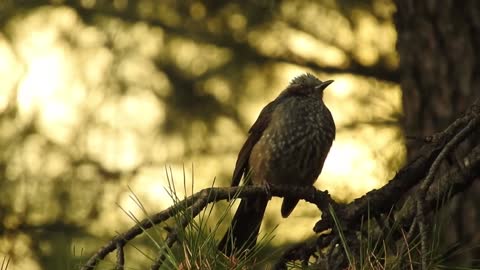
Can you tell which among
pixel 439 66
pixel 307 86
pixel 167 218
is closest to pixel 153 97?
pixel 307 86

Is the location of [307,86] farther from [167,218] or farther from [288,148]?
[167,218]

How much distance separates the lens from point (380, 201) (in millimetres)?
3312

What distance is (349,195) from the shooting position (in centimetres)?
564

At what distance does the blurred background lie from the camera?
5.72 m

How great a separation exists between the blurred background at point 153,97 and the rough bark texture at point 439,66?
0.60 metres

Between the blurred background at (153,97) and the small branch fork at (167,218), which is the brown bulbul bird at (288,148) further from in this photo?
the small branch fork at (167,218)

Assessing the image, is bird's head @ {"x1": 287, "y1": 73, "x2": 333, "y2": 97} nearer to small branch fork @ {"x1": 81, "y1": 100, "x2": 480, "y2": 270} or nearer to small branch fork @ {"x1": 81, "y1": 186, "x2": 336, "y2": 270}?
small branch fork @ {"x1": 81, "y1": 100, "x2": 480, "y2": 270}

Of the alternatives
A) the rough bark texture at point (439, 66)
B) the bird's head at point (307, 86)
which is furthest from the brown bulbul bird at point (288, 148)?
the rough bark texture at point (439, 66)

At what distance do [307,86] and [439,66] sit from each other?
1.98 feet

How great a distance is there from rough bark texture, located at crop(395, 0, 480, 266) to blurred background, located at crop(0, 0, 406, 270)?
0.60m

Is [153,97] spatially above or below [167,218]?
above

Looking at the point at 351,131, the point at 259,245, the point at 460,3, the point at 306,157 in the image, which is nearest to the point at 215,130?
the point at 351,131

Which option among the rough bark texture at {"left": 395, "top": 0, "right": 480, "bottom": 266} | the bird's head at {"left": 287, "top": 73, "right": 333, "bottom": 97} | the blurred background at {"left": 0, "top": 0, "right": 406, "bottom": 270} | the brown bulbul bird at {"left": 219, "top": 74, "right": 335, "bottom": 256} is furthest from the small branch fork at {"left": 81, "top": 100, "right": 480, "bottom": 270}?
the blurred background at {"left": 0, "top": 0, "right": 406, "bottom": 270}

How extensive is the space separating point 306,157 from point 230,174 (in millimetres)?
895
